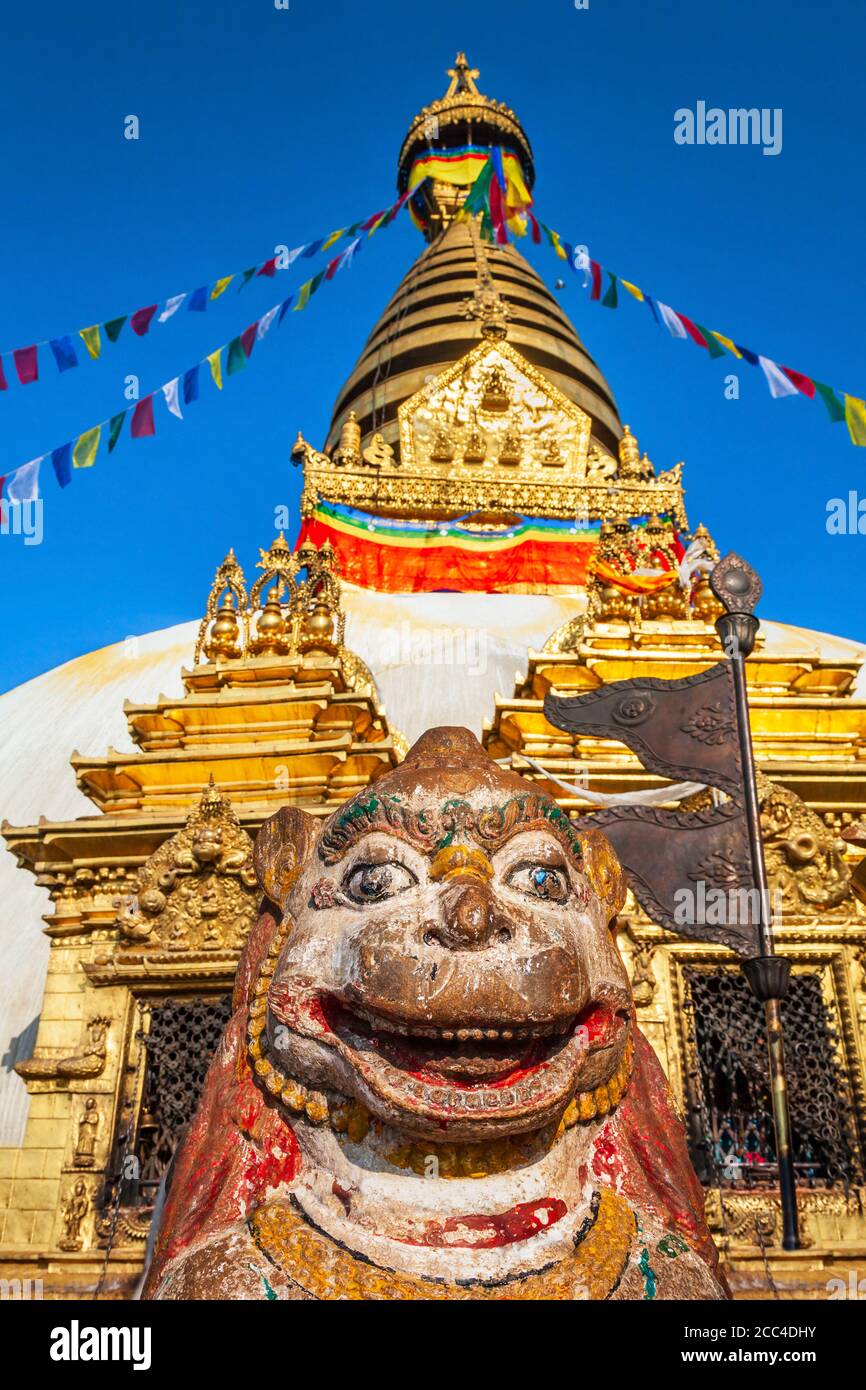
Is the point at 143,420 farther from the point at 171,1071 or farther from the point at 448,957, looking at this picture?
the point at 448,957

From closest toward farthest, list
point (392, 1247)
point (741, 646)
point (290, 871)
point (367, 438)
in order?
point (392, 1247), point (290, 871), point (741, 646), point (367, 438)

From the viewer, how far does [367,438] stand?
872 inches

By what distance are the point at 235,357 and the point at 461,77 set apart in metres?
23.6

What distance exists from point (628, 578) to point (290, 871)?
874 centimetres

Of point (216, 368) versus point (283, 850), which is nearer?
point (283, 850)

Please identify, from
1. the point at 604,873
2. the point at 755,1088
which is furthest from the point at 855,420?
the point at 604,873

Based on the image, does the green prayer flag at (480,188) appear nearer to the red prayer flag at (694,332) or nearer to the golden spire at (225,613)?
the red prayer flag at (694,332)

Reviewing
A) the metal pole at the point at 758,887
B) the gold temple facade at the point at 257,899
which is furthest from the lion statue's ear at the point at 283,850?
the gold temple facade at the point at 257,899

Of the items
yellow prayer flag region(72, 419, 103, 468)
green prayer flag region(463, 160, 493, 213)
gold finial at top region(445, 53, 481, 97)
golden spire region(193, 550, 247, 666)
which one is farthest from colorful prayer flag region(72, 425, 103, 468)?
gold finial at top region(445, 53, 481, 97)

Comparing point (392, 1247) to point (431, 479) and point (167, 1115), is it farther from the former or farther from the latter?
point (431, 479)

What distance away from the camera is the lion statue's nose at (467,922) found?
8.59 feet

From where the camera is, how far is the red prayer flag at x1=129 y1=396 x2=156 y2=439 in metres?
10.3

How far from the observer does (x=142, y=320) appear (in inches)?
410
